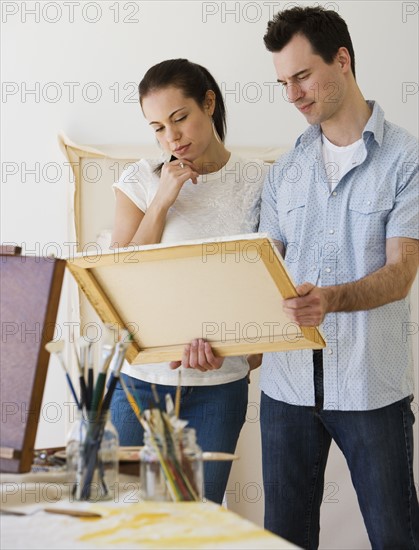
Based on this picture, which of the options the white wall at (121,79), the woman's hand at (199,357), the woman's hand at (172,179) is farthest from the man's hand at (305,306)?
the white wall at (121,79)

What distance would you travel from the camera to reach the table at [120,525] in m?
1.03

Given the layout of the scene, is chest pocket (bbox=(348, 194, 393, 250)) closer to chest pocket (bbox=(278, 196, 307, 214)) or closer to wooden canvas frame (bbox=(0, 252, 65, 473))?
chest pocket (bbox=(278, 196, 307, 214))

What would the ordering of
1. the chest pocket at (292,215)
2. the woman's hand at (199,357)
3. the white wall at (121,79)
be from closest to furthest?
the woman's hand at (199,357), the chest pocket at (292,215), the white wall at (121,79)

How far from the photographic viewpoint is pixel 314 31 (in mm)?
1938

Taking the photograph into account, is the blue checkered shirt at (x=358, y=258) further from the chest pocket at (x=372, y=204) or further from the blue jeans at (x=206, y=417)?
the blue jeans at (x=206, y=417)

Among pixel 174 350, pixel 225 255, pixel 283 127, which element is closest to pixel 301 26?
pixel 225 255

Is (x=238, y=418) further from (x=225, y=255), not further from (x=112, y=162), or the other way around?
(x=112, y=162)

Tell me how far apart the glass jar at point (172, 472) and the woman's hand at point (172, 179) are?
29.8 inches

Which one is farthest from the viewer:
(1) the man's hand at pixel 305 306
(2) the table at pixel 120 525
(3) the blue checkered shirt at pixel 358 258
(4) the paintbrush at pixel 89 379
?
(3) the blue checkered shirt at pixel 358 258

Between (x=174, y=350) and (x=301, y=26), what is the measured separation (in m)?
0.80

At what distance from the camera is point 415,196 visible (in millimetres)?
1832

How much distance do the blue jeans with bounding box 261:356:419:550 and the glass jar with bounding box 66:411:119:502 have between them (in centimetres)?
66

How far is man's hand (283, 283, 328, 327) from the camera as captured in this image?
1626 millimetres

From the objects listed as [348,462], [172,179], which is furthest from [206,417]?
[172,179]
